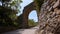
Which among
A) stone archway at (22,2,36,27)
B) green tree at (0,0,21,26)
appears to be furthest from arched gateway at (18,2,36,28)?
green tree at (0,0,21,26)

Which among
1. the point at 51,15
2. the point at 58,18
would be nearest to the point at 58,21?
the point at 58,18

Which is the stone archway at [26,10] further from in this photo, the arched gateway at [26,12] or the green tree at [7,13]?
the green tree at [7,13]

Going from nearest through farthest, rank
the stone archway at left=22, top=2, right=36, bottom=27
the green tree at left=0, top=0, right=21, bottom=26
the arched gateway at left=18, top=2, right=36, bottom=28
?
the green tree at left=0, top=0, right=21, bottom=26 < the arched gateway at left=18, top=2, right=36, bottom=28 < the stone archway at left=22, top=2, right=36, bottom=27

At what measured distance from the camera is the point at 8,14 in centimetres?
1308

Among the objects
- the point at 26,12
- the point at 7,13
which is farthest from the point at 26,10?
the point at 7,13

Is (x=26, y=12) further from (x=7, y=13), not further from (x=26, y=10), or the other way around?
(x=7, y=13)

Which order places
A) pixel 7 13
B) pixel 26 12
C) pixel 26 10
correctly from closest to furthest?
1. pixel 7 13
2. pixel 26 10
3. pixel 26 12

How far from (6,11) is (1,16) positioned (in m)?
0.63

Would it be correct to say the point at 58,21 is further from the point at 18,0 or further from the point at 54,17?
the point at 18,0

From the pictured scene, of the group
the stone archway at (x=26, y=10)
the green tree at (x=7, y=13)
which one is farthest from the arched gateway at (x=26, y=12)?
the green tree at (x=7, y=13)

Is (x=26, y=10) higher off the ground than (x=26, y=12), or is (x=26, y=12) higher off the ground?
(x=26, y=10)

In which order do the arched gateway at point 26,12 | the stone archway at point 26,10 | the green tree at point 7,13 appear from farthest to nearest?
the stone archway at point 26,10
the arched gateway at point 26,12
the green tree at point 7,13

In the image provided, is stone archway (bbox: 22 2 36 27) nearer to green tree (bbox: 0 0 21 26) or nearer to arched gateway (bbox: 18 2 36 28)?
arched gateway (bbox: 18 2 36 28)

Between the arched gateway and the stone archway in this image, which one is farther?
the stone archway
